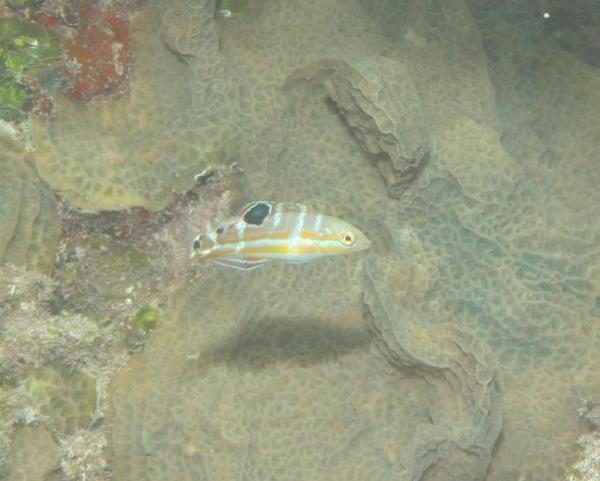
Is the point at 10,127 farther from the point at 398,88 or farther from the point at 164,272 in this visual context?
the point at 398,88

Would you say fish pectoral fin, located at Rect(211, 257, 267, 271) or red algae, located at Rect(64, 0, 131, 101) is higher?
red algae, located at Rect(64, 0, 131, 101)

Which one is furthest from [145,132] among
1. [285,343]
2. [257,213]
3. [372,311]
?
[372,311]

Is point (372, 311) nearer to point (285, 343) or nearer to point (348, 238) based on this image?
point (285, 343)

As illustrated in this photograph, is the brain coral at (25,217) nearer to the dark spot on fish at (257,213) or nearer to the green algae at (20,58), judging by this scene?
the green algae at (20,58)

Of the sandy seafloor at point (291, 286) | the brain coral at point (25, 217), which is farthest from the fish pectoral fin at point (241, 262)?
the brain coral at point (25, 217)

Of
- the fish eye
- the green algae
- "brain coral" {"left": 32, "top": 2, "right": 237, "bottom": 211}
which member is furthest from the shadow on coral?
the green algae

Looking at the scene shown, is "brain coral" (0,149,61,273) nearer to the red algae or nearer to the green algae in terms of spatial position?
the green algae
